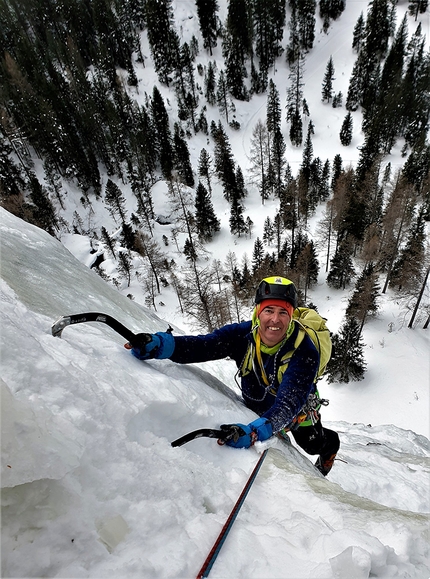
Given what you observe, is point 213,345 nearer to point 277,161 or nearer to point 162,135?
point 277,161

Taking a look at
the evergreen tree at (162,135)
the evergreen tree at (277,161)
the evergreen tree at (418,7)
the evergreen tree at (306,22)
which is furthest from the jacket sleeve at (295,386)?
the evergreen tree at (418,7)

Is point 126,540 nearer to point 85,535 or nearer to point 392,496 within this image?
point 85,535

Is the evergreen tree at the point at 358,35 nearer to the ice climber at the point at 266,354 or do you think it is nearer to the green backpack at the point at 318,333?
the green backpack at the point at 318,333

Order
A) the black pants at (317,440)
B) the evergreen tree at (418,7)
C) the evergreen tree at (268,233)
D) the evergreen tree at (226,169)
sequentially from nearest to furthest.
Result: 1. the black pants at (317,440)
2. the evergreen tree at (268,233)
3. the evergreen tree at (226,169)
4. the evergreen tree at (418,7)

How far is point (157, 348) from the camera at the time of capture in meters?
3.24

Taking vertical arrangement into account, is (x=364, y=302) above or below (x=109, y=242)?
above

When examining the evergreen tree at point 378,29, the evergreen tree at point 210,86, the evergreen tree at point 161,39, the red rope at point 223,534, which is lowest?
the red rope at point 223,534

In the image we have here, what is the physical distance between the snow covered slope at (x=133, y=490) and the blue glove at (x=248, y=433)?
0.09m

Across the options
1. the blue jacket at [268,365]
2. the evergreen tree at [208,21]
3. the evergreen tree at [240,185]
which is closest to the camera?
the blue jacket at [268,365]

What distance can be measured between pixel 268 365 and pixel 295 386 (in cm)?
53

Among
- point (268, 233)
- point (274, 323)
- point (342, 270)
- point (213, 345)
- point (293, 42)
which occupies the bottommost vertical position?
point (213, 345)

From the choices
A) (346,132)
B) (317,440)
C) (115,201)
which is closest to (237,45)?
(346,132)

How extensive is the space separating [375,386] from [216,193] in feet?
148

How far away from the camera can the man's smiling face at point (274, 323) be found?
347 cm
